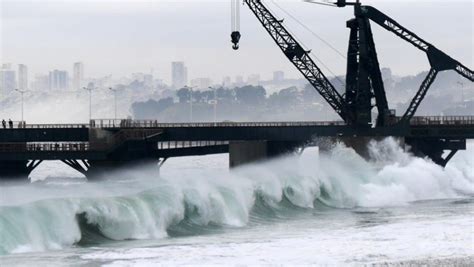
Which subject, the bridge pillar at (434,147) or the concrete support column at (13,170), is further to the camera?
the bridge pillar at (434,147)

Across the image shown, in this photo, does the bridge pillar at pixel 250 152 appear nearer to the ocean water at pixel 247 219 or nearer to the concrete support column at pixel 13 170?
the ocean water at pixel 247 219

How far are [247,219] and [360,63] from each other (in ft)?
122

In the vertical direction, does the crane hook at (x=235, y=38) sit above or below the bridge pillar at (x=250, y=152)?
above

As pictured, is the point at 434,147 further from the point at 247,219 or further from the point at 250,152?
the point at 247,219

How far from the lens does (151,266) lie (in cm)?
4831

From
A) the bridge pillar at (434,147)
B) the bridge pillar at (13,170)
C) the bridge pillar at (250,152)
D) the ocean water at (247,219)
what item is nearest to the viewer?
the ocean water at (247,219)

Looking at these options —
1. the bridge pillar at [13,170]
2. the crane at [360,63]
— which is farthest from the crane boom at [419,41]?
the bridge pillar at [13,170]

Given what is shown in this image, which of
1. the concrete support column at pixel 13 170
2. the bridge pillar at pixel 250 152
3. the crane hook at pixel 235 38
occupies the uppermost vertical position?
the crane hook at pixel 235 38

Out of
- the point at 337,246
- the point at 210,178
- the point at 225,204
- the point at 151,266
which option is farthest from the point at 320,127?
the point at 151,266

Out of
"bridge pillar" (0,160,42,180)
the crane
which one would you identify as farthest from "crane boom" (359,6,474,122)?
"bridge pillar" (0,160,42,180)

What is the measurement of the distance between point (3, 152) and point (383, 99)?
38113mm

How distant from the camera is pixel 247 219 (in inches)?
2749

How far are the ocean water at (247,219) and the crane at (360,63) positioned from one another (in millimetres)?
8344

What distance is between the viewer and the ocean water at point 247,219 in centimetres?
5178
